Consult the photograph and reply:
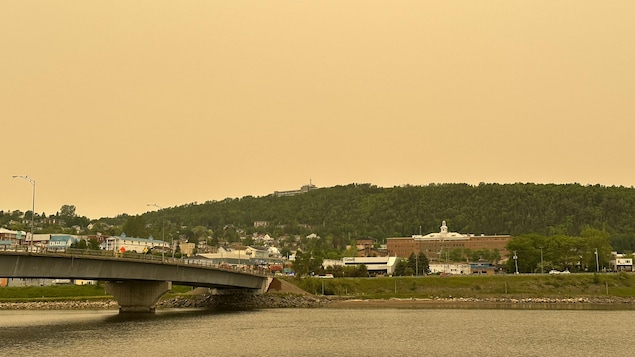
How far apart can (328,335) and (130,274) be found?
34158 millimetres

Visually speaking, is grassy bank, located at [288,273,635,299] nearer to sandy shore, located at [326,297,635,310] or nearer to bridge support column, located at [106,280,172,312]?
sandy shore, located at [326,297,635,310]

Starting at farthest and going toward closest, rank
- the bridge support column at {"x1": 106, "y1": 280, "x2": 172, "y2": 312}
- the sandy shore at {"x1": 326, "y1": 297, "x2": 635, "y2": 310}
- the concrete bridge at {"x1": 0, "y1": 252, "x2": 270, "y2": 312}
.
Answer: the sandy shore at {"x1": 326, "y1": 297, "x2": 635, "y2": 310}
the bridge support column at {"x1": 106, "y1": 280, "x2": 172, "y2": 312}
the concrete bridge at {"x1": 0, "y1": 252, "x2": 270, "y2": 312}

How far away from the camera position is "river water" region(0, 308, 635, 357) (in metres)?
63.6

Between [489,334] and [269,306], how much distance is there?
6541 cm

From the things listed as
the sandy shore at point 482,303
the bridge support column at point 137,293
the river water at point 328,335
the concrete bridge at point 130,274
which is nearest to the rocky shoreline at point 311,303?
the sandy shore at point 482,303

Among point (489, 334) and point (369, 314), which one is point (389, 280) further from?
point (489, 334)

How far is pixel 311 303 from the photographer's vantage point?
14100 cm

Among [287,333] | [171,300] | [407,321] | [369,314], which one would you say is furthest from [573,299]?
[287,333]

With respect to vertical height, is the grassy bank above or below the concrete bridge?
below

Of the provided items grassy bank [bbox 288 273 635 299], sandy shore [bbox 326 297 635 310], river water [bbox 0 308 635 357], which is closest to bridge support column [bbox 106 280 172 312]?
river water [bbox 0 308 635 357]

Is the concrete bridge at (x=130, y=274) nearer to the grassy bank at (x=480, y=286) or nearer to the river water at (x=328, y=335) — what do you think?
the river water at (x=328, y=335)

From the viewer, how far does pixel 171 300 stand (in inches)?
5689

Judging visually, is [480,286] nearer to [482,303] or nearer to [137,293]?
[482,303]

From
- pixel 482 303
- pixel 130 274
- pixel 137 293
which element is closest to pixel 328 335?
pixel 130 274
